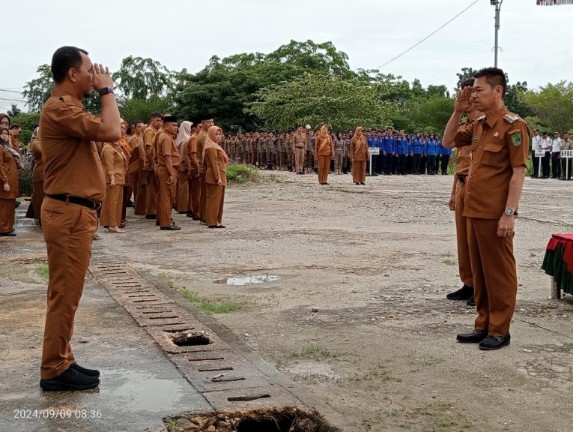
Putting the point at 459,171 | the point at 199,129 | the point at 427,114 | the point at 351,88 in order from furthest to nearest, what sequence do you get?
the point at 427,114, the point at 351,88, the point at 199,129, the point at 459,171

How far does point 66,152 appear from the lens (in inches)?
182

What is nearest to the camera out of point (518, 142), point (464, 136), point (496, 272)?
point (518, 142)

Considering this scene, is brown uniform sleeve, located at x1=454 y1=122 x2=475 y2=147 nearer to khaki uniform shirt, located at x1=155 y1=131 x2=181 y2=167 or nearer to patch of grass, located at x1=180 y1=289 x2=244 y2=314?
patch of grass, located at x1=180 y1=289 x2=244 y2=314

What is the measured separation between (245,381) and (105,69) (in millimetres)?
2029

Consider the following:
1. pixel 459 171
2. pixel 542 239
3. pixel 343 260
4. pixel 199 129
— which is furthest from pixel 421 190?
pixel 459 171

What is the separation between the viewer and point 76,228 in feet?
15.1

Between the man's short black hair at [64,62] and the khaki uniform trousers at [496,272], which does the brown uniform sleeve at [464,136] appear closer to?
the khaki uniform trousers at [496,272]

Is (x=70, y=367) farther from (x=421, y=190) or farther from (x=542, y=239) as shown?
(x=421, y=190)

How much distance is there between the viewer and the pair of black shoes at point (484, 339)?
18.9ft

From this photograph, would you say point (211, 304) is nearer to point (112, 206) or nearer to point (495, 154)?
point (495, 154)

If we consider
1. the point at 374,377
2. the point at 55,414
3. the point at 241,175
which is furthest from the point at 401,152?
the point at 55,414

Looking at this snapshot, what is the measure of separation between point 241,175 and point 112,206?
1312 cm

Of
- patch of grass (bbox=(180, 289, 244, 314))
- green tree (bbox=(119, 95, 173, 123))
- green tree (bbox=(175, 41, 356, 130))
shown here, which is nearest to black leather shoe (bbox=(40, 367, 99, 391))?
patch of grass (bbox=(180, 289, 244, 314))

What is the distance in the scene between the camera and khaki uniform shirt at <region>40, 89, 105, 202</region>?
454 centimetres
